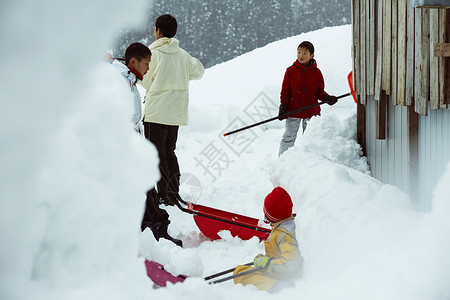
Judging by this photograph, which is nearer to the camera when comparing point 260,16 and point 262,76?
point 262,76

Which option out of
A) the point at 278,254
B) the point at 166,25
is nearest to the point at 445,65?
the point at 278,254

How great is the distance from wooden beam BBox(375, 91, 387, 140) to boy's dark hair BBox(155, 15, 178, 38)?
6.59ft

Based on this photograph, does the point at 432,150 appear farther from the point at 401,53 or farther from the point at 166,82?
the point at 166,82

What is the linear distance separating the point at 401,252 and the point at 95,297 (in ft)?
3.88

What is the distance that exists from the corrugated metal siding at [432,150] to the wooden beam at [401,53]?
24cm

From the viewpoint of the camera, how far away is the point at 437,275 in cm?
188

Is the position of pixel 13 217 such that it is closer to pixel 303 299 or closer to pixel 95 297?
pixel 95 297

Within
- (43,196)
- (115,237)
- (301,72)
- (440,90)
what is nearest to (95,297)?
(115,237)

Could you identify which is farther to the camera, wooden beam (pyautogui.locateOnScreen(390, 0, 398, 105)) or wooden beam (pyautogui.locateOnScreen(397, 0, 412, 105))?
wooden beam (pyautogui.locateOnScreen(390, 0, 398, 105))

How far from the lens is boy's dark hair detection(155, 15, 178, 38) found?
4.88m

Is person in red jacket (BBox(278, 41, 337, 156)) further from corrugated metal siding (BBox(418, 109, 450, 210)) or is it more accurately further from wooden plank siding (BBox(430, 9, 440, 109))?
wooden plank siding (BBox(430, 9, 440, 109))

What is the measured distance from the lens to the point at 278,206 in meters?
3.20

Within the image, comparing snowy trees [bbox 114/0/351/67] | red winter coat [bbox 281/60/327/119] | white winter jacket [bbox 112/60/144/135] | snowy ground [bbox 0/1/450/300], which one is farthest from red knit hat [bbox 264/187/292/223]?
snowy trees [bbox 114/0/351/67]

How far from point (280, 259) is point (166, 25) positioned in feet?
8.87
